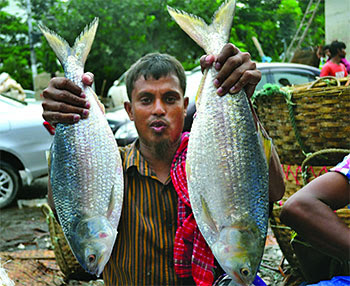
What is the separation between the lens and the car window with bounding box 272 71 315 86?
6.29m

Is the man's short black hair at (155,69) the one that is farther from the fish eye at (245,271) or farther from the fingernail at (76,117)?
the fish eye at (245,271)

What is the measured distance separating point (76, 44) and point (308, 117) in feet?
6.37

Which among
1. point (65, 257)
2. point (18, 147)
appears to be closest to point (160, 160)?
point (65, 257)

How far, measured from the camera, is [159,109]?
191 centimetres

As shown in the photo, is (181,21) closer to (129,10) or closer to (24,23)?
(129,10)

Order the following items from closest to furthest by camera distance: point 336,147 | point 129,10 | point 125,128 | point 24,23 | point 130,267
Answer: point 130,267 → point 336,147 → point 125,128 → point 129,10 → point 24,23

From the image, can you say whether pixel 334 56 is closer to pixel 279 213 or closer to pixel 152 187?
pixel 279 213

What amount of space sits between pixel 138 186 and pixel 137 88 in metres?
0.47

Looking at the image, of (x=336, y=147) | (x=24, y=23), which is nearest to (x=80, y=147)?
(x=336, y=147)

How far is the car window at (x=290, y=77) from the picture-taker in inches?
247

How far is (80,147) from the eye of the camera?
1.56 m

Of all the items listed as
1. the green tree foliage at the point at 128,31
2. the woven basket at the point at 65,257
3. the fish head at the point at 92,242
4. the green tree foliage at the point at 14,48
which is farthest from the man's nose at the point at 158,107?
the green tree foliage at the point at 14,48

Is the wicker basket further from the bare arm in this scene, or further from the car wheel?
the car wheel

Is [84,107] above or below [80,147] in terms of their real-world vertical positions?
above
